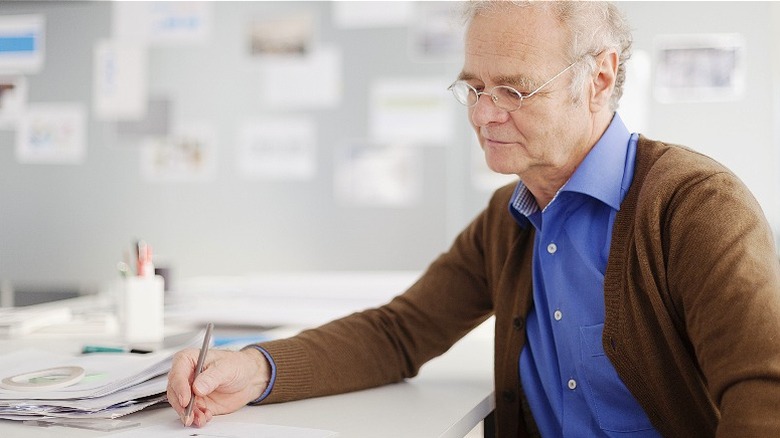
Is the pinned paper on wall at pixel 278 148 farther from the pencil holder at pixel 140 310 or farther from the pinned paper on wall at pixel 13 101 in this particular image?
the pencil holder at pixel 140 310

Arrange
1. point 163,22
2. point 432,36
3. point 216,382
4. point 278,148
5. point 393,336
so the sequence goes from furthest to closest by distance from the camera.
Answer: point 163,22
point 278,148
point 432,36
point 393,336
point 216,382

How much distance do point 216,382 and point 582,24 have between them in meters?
0.68

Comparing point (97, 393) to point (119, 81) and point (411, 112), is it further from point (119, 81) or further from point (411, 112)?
point (119, 81)

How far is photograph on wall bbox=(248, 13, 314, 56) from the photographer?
2553 mm

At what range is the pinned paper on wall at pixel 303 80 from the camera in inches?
99.7

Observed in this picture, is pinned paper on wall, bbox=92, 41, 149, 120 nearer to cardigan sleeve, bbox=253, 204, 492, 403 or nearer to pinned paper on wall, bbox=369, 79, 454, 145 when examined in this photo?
pinned paper on wall, bbox=369, 79, 454, 145

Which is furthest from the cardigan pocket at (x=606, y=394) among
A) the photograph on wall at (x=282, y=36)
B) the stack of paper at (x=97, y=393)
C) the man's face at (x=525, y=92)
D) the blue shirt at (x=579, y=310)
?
the photograph on wall at (x=282, y=36)

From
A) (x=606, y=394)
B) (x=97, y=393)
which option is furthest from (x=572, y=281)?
(x=97, y=393)

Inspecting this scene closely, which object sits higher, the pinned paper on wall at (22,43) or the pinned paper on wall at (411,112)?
the pinned paper on wall at (22,43)

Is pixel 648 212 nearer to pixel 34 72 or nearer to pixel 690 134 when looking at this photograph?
pixel 690 134

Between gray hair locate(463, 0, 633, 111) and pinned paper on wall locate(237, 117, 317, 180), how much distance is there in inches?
54.0

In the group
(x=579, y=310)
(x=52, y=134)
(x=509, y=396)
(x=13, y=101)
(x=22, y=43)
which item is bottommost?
(x=509, y=396)

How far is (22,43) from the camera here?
9.14 ft

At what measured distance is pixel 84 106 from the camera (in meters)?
2.74
